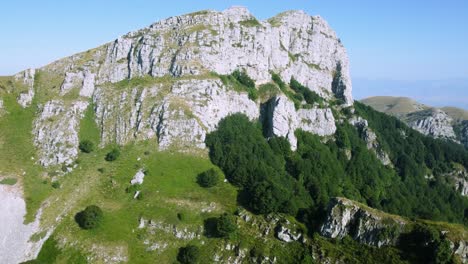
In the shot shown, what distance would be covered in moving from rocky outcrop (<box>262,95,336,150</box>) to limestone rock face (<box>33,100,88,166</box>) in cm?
6187

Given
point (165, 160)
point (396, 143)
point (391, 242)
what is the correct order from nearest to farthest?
1. point (391, 242)
2. point (165, 160)
3. point (396, 143)

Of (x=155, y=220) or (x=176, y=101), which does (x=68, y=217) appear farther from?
(x=176, y=101)

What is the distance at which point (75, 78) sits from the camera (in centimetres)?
13050

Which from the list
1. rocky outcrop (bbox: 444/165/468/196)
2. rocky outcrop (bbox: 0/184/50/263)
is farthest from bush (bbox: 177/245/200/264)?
rocky outcrop (bbox: 444/165/468/196)

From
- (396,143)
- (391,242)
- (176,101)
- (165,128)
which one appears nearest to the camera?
(391,242)

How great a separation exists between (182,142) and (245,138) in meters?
20.9

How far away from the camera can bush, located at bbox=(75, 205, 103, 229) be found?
265 feet

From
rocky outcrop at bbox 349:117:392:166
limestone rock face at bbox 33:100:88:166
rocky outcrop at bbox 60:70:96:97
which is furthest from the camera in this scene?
rocky outcrop at bbox 349:117:392:166

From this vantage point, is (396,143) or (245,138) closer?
(245,138)

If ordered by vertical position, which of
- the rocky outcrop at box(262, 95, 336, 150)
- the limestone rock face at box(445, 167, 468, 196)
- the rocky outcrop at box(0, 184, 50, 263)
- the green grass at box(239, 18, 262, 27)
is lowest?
the limestone rock face at box(445, 167, 468, 196)

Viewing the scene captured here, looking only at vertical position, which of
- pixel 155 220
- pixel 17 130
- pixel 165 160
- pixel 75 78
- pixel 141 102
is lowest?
pixel 155 220

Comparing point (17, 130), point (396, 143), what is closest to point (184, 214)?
point (17, 130)

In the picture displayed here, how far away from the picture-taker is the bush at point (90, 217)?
265 feet

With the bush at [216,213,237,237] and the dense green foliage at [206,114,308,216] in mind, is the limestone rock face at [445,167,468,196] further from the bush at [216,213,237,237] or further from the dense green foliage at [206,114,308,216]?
the bush at [216,213,237,237]
